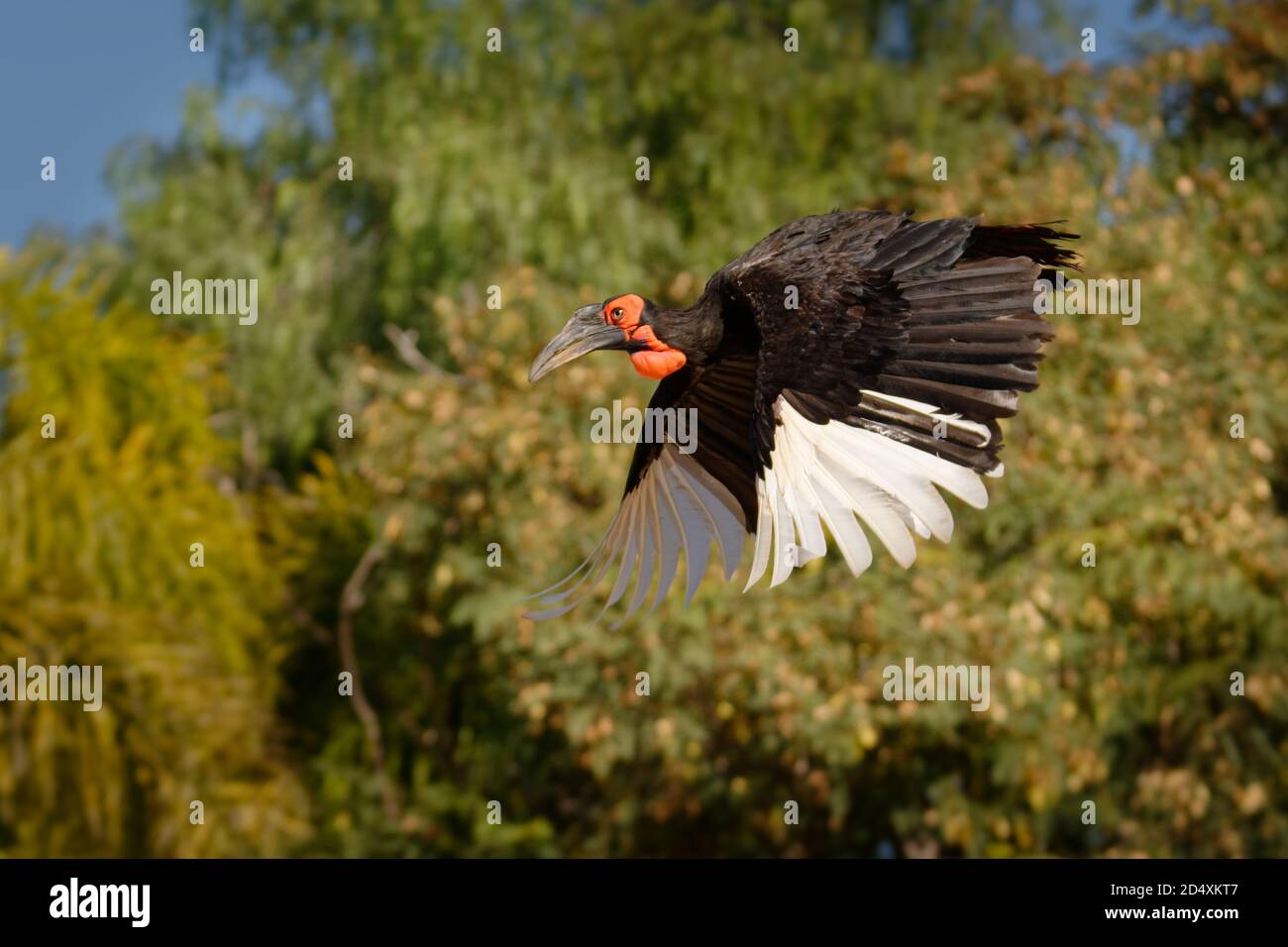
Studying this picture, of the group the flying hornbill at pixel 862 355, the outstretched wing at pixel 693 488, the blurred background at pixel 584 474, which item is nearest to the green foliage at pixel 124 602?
the blurred background at pixel 584 474

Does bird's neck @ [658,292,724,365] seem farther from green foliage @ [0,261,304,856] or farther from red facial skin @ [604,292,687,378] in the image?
green foliage @ [0,261,304,856]

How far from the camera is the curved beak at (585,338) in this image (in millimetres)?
4168

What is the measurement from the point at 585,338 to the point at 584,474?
4627mm

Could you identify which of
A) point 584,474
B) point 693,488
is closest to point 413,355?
point 584,474

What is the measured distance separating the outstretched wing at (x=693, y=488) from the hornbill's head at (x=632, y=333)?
295 mm

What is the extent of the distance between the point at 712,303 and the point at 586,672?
184 inches

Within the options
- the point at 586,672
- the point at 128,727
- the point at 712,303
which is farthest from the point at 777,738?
the point at 712,303

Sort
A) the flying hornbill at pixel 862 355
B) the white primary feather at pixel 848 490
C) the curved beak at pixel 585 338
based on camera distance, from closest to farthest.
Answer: the white primary feather at pixel 848 490 → the flying hornbill at pixel 862 355 → the curved beak at pixel 585 338

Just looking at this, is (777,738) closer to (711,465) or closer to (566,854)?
(566,854)

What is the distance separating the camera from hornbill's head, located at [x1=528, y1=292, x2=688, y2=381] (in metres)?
4.28

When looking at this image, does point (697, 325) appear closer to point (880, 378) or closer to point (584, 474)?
point (880, 378)

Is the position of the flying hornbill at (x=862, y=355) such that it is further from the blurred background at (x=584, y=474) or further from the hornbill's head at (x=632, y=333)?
the blurred background at (x=584, y=474)

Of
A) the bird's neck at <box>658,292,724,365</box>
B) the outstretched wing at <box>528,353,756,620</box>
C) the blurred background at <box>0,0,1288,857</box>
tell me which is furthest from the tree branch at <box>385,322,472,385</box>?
the bird's neck at <box>658,292,724,365</box>

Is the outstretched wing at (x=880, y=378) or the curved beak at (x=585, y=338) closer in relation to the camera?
the outstretched wing at (x=880, y=378)
